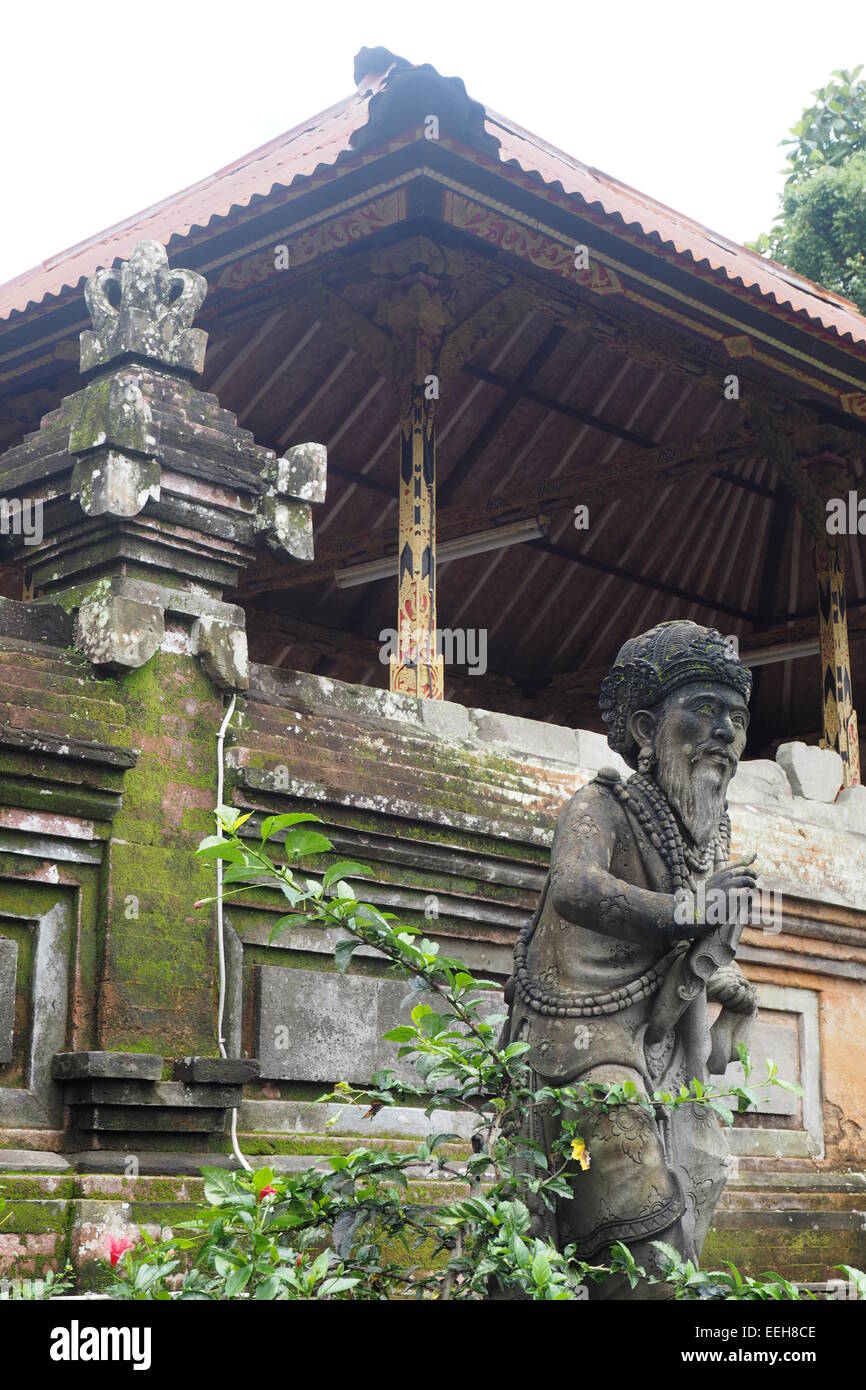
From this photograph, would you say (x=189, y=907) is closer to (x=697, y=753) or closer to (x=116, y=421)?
(x=116, y=421)

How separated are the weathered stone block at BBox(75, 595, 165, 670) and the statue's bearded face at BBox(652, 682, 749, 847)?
2.18m

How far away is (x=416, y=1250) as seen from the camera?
622cm

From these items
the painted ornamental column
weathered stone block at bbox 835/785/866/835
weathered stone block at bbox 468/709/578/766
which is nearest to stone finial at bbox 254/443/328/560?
weathered stone block at bbox 468/709/578/766

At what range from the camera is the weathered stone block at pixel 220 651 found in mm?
6426

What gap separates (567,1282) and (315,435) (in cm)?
827

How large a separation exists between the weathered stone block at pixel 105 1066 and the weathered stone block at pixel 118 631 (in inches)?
53.6

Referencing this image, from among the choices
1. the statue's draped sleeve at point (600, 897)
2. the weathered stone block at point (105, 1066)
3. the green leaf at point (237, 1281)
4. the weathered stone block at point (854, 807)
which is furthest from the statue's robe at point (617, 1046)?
the weathered stone block at point (854, 807)

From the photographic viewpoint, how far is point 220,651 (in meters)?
6.45

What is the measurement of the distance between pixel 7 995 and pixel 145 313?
258 cm

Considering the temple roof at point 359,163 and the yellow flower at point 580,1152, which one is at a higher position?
the temple roof at point 359,163

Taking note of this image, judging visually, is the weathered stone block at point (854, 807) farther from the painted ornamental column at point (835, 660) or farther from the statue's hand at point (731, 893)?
the statue's hand at point (731, 893)

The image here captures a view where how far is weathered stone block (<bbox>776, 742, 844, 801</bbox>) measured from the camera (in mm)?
9461

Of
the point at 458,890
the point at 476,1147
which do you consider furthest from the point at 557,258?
the point at 476,1147

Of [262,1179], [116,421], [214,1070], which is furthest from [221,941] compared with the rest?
[262,1179]
